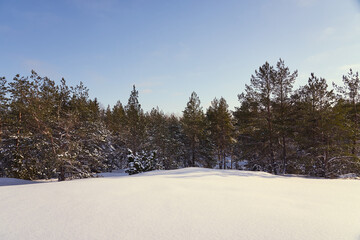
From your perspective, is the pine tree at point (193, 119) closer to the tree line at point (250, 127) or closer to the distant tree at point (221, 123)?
the distant tree at point (221, 123)

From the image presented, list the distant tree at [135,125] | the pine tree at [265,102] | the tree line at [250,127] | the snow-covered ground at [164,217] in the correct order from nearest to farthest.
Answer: the snow-covered ground at [164,217], the tree line at [250,127], the pine tree at [265,102], the distant tree at [135,125]

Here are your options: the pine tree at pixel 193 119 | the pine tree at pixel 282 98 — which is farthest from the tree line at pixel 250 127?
the pine tree at pixel 193 119

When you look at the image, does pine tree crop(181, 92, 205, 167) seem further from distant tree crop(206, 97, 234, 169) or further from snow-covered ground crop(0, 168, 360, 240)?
snow-covered ground crop(0, 168, 360, 240)

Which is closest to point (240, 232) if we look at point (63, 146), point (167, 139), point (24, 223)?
point (24, 223)

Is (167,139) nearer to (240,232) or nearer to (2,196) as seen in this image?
(2,196)

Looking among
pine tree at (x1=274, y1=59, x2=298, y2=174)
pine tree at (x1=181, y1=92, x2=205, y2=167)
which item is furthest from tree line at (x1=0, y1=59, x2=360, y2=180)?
pine tree at (x1=181, y1=92, x2=205, y2=167)

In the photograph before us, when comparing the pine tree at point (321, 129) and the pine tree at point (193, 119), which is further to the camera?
the pine tree at point (193, 119)

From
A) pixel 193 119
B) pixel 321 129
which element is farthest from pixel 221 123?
pixel 321 129

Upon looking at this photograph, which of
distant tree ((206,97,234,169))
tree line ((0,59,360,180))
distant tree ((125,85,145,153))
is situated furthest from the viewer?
distant tree ((125,85,145,153))

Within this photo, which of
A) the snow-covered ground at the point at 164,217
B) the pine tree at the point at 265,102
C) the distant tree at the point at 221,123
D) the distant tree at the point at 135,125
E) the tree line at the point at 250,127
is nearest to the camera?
the snow-covered ground at the point at 164,217

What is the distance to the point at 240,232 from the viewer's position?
2594 millimetres

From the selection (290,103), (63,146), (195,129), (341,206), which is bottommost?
(341,206)

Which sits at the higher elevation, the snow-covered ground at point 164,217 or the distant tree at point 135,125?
the distant tree at point 135,125

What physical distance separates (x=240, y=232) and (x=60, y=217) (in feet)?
9.06
